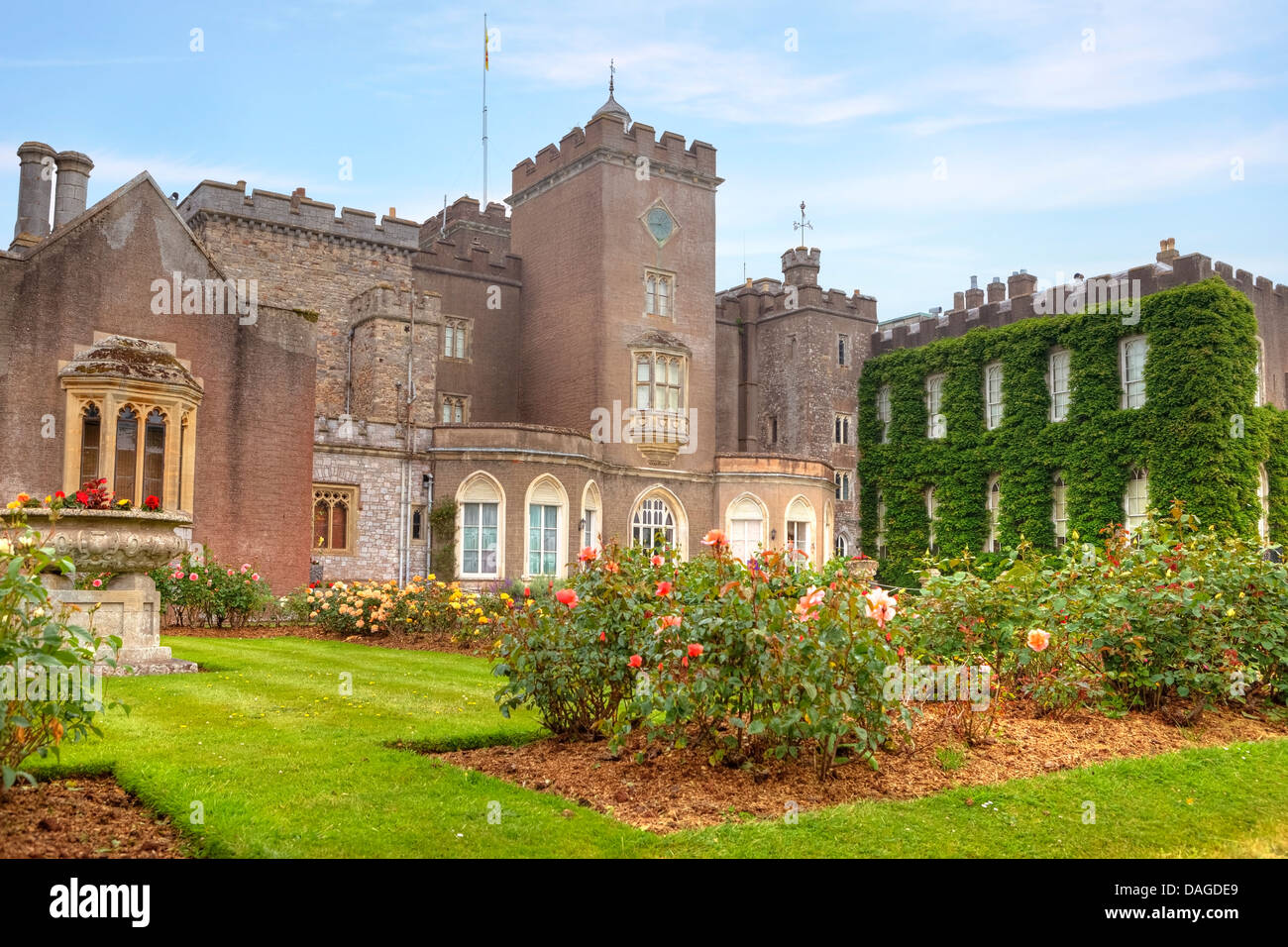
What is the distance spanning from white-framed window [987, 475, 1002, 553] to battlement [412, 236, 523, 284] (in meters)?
17.6

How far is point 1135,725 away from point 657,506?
2337 centimetres

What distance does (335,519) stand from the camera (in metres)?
24.9

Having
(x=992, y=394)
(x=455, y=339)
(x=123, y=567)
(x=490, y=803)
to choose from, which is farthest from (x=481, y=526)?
(x=490, y=803)

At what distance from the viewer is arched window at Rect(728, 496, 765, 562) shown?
3272 centimetres

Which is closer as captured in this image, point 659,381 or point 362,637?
point 362,637

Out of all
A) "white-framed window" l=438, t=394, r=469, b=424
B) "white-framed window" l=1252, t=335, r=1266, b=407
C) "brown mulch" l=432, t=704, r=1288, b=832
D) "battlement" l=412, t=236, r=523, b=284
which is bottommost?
"brown mulch" l=432, t=704, r=1288, b=832

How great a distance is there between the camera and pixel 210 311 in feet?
70.7

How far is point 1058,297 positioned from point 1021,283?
2.76 m

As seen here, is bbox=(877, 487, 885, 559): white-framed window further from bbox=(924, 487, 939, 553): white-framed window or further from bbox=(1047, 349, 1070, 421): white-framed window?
bbox=(1047, 349, 1070, 421): white-framed window

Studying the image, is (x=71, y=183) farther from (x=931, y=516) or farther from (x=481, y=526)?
(x=931, y=516)

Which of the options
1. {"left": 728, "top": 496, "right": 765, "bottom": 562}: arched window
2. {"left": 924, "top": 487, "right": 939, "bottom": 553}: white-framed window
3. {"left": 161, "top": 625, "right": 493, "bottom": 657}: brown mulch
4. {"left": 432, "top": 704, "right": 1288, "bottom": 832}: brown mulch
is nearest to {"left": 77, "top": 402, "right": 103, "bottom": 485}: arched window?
{"left": 161, "top": 625, "right": 493, "bottom": 657}: brown mulch

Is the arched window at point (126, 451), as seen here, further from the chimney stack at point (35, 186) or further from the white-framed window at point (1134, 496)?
the white-framed window at point (1134, 496)

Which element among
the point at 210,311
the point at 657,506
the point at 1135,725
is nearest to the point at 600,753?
the point at 1135,725
